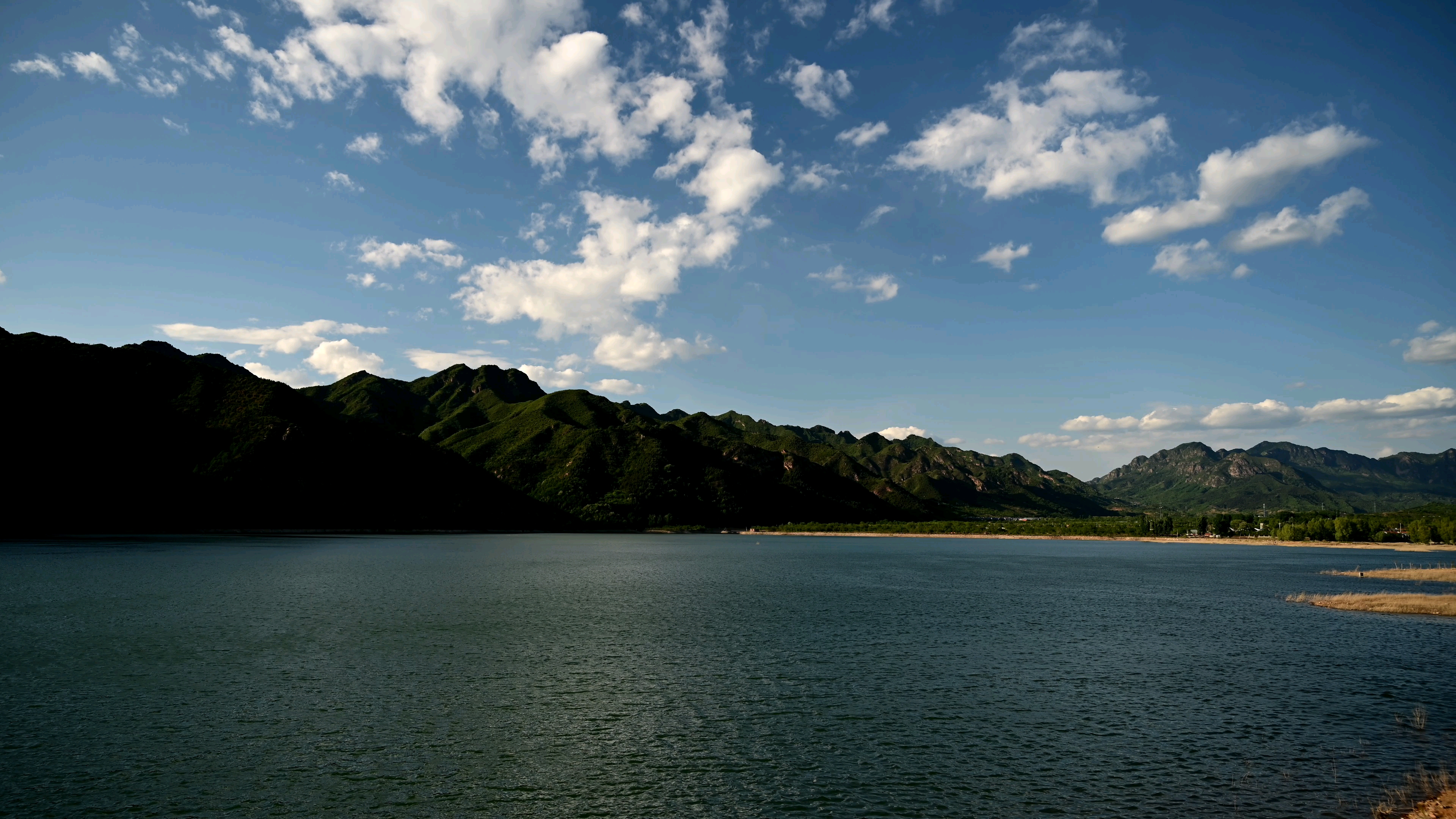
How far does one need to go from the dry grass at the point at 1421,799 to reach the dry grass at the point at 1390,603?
6546cm

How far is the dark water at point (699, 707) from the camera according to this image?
2808 cm

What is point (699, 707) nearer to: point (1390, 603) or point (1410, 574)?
point (1390, 603)

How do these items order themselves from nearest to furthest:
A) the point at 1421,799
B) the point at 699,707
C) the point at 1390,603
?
1. the point at 1421,799
2. the point at 699,707
3. the point at 1390,603

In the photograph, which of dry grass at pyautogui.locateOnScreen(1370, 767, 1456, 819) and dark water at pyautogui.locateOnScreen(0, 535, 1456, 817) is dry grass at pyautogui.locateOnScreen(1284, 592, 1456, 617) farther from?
dry grass at pyautogui.locateOnScreen(1370, 767, 1456, 819)

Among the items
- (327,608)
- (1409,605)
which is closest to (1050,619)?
(1409,605)

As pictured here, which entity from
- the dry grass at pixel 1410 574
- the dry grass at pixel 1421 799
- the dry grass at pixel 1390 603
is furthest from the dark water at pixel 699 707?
the dry grass at pixel 1410 574

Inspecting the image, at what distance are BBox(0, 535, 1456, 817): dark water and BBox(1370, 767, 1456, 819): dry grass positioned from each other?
0.95 m

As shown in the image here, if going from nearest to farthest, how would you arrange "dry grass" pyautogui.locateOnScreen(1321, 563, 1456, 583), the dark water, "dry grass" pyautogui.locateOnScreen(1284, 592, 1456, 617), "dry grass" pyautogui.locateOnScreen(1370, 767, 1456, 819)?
"dry grass" pyautogui.locateOnScreen(1370, 767, 1456, 819), the dark water, "dry grass" pyautogui.locateOnScreen(1284, 592, 1456, 617), "dry grass" pyautogui.locateOnScreen(1321, 563, 1456, 583)

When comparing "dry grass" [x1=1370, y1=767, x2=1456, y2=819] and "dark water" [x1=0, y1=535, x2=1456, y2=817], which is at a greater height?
"dry grass" [x1=1370, y1=767, x2=1456, y2=819]

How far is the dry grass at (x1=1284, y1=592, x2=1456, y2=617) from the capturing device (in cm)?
7881

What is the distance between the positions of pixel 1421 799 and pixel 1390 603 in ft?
241

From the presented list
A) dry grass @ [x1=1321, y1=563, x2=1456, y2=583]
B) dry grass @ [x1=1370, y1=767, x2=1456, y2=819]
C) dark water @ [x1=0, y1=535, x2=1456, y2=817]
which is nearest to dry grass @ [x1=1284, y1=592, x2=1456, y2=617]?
dark water @ [x1=0, y1=535, x2=1456, y2=817]

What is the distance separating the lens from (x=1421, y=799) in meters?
27.4

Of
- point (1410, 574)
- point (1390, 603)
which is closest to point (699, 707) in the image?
point (1390, 603)
